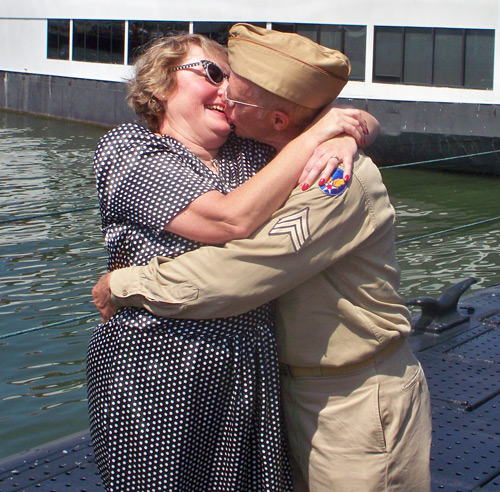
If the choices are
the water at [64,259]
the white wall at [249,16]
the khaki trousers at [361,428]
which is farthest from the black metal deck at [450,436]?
the white wall at [249,16]

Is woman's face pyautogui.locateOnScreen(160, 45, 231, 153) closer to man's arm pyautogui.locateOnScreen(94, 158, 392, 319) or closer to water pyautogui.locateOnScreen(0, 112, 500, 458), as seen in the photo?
man's arm pyautogui.locateOnScreen(94, 158, 392, 319)

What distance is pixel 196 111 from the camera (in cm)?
215

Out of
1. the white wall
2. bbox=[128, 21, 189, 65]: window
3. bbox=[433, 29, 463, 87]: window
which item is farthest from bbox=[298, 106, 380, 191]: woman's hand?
bbox=[128, 21, 189, 65]: window

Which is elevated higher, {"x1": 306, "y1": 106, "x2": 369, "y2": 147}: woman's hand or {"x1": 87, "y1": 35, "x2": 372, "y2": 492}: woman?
{"x1": 306, "y1": 106, "x2": 369, "y2": 147}: woman's hand

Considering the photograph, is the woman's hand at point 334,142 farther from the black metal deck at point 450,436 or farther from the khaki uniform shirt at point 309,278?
the black metal deck at point 450,436

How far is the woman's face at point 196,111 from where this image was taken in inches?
84.2

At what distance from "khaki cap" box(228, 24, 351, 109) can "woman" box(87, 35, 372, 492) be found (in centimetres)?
10

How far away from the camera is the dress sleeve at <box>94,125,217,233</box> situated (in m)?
1.93

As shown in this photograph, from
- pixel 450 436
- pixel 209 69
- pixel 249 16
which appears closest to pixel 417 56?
pixel 249 16

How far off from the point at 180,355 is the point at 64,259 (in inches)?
339

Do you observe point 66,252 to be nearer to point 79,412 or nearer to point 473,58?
Answer: point 79,412

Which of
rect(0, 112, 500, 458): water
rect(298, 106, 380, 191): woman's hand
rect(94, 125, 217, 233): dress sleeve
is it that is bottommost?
rect(0, 112, 500, 458): water

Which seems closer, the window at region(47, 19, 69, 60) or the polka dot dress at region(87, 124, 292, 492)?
the polka dot dress at region(87, 124, 292, 492)

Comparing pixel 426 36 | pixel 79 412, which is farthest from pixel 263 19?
pixel 79 412
